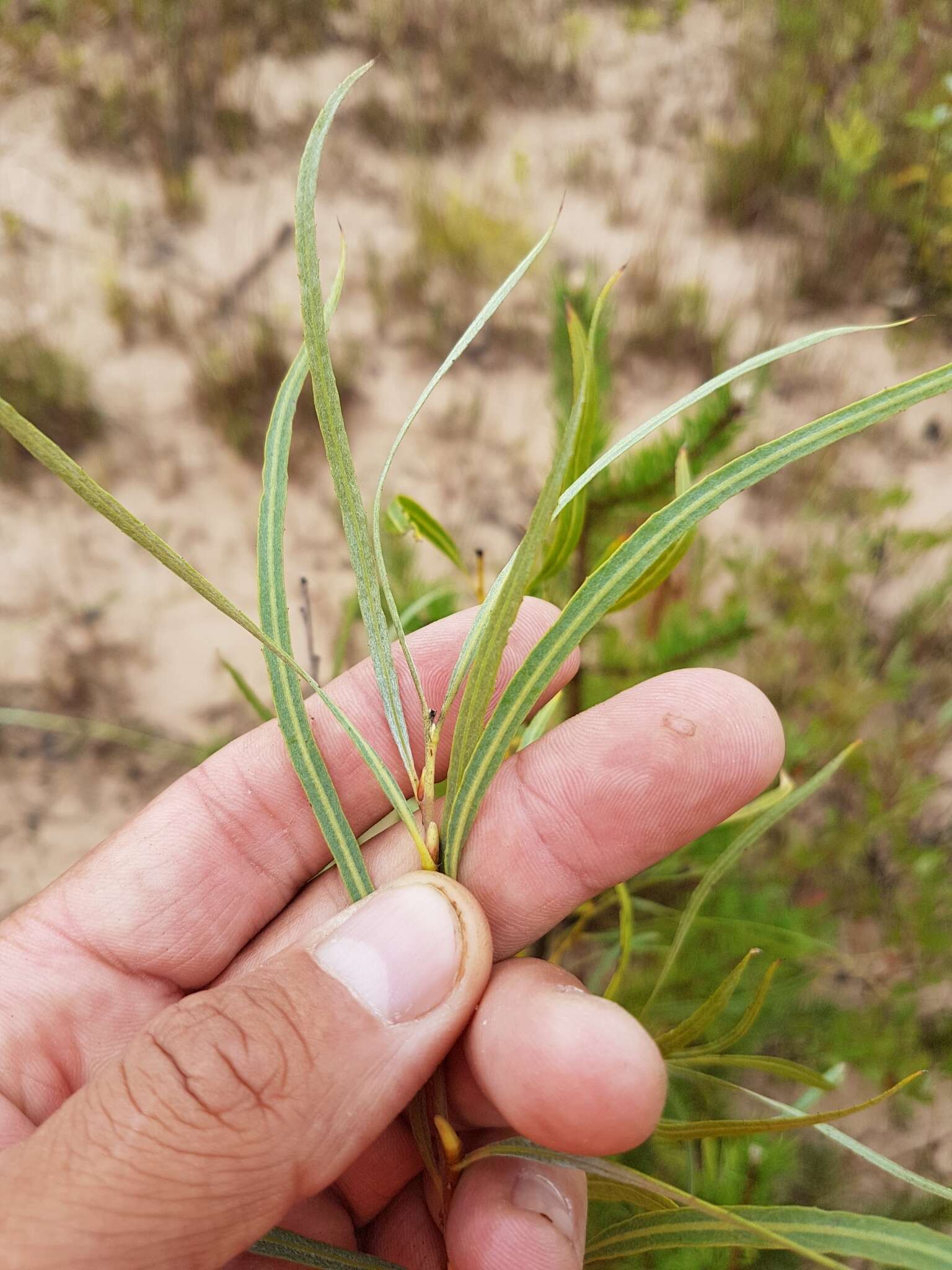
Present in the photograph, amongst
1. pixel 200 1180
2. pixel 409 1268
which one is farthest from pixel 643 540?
pixel 409 1268

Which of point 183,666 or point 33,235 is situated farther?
point 33,235

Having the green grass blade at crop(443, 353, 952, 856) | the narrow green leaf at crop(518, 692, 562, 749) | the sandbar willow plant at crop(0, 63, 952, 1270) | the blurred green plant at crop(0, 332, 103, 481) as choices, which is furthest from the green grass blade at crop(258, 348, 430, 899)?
the blurred green plant at crop(0, 332, 103, 481)

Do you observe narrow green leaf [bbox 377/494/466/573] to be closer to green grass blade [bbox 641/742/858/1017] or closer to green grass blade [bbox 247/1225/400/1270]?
green grass blade [bbox 641/742/858/1017]

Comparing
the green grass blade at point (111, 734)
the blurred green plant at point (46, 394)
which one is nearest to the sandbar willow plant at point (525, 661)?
the green grass blade at point (111, 734)

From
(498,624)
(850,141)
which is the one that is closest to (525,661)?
(498,624)

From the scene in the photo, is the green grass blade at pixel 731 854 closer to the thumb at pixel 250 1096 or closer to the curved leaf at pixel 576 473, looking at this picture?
the thumb at pixel 250 1096

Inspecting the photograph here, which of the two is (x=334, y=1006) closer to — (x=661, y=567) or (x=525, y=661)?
(x=525, y=661)

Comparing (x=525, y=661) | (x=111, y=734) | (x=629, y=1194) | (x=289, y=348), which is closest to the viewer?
(x=525, y=661)

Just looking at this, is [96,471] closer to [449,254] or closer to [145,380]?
[145,380]
